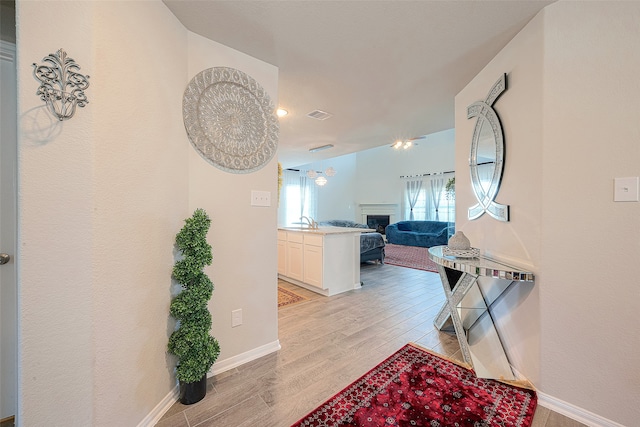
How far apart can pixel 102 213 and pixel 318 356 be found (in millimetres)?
1723

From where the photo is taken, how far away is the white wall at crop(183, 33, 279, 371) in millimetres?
1728

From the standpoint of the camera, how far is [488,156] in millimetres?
1977

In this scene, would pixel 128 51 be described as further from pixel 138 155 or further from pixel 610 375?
pixel 610 375

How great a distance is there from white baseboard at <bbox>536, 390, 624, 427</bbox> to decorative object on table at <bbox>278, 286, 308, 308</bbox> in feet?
7.78

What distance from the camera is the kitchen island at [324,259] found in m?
3.44

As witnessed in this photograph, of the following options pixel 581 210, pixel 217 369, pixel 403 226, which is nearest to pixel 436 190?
pixel 403 226

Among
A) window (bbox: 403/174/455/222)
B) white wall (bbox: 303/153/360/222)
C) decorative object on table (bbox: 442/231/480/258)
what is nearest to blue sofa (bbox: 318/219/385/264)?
decorative object on table (bbox: 442/231/480/258)

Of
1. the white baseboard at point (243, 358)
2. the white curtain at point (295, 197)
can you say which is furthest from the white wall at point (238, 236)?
the white curtain at point (295, 197)

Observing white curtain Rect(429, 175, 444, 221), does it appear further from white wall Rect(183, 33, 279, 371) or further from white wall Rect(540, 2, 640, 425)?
white wall Rect(183, 33, 279, 371)

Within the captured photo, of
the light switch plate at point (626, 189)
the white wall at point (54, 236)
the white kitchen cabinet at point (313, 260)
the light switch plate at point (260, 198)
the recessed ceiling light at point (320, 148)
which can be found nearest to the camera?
the white wall at point (54, 236)

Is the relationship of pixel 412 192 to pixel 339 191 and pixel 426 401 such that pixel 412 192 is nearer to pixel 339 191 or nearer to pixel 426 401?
pixel 339 191

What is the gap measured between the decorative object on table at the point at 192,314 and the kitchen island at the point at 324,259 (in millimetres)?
2057

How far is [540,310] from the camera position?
1.49m

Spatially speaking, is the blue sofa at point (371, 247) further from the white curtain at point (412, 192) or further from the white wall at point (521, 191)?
the white curtain at point (412, 192)
